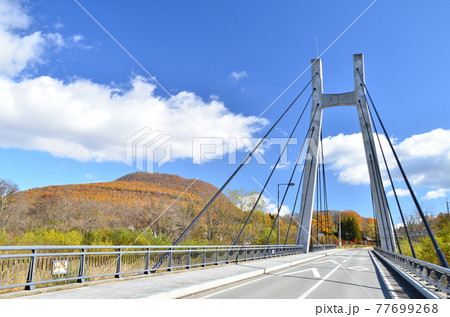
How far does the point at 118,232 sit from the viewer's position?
31.8 meters

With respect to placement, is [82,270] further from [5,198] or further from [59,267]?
[5,198]

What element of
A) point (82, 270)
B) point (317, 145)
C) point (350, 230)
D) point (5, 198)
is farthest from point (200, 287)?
point (350, 230)

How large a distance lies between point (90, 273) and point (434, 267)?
28.7 feet

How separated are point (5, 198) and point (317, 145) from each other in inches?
1272

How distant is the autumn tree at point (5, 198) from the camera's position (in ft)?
122

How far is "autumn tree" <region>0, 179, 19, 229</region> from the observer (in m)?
37.2

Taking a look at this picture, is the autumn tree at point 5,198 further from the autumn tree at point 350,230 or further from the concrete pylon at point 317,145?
the autumn tree at point 350,230

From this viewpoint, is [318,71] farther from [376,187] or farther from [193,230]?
[193,230]

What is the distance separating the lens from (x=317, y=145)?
34344 mm

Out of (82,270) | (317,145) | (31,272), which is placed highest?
(317,145)

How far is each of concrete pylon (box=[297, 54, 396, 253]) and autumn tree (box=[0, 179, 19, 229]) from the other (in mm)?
29474

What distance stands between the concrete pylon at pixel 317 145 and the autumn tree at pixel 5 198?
96.7ft

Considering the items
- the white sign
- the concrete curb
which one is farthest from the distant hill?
the white sign

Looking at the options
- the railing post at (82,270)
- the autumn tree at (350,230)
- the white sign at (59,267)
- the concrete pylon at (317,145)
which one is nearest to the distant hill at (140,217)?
the concrete pylon at (317,145)
